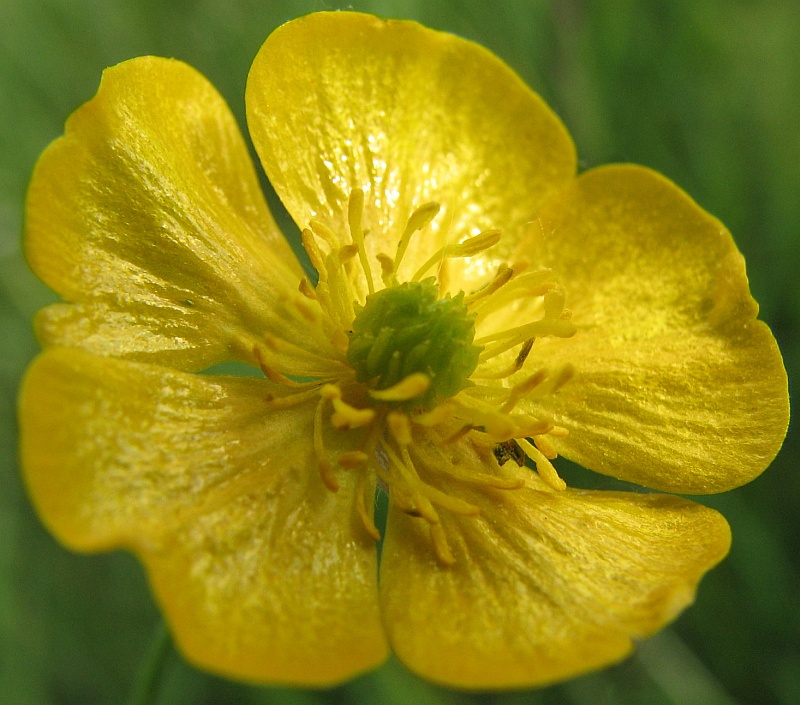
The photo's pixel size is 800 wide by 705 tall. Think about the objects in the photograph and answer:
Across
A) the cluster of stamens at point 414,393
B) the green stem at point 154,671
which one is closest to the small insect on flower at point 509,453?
the cluster of stamens at point 414,393

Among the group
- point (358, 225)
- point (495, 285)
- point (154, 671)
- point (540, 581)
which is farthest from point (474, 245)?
point (154, 671)

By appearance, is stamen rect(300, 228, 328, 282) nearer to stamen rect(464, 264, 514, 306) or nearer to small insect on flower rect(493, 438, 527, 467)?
stamen rect(464, 264, 514, 306)

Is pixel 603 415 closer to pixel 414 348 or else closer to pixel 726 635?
pixel 414 348

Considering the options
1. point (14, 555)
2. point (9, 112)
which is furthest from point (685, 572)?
point (9, 112)

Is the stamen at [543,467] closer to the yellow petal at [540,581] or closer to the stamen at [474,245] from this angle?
the yellow petal at [540,581]

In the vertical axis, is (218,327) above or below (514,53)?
above

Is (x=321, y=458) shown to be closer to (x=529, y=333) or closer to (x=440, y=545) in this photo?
(x=440, y=545)
